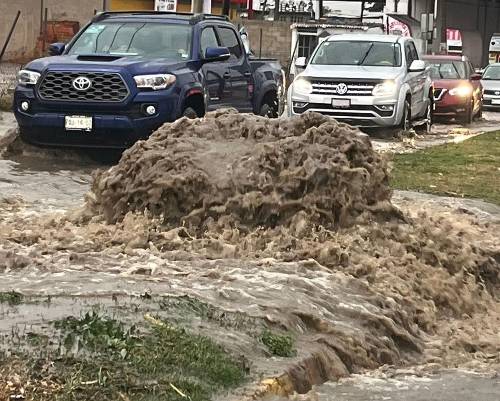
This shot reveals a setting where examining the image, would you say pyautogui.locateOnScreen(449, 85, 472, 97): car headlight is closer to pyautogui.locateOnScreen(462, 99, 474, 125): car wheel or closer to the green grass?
pyautogui.locateOnScreen(462, 99, 474, 125): car wheel

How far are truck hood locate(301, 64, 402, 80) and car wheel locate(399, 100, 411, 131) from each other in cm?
66

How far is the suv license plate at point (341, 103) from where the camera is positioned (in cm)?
1895

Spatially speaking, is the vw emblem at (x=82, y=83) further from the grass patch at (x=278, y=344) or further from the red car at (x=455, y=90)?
the red car at (x=455, y=90)

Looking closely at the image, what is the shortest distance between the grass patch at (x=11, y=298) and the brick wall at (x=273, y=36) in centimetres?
4049

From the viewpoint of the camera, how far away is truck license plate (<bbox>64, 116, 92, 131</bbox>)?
507 inches

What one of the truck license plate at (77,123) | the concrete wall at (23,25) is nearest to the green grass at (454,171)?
the truck license plate at (77,123)

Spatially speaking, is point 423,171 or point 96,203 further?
point 423,171

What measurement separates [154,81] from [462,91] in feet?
47.5

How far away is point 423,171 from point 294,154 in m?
6.02

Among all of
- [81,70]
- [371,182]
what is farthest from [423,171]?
[371,182]

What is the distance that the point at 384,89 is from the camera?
18969 millimetres

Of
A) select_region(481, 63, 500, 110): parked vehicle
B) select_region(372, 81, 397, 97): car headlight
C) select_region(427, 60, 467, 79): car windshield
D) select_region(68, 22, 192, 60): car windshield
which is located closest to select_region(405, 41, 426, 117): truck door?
select_region(372, 81, 397, 97): car headlight

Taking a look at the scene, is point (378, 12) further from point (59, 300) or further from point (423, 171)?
point (59, 300)

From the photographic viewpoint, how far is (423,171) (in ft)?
48.4
